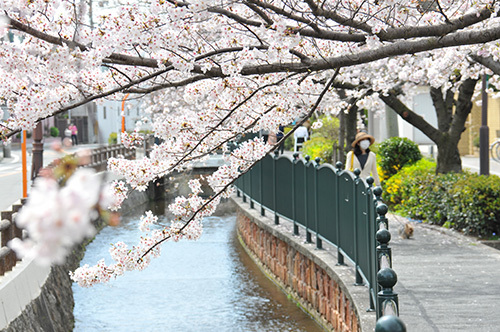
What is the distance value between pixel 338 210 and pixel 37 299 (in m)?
3.49

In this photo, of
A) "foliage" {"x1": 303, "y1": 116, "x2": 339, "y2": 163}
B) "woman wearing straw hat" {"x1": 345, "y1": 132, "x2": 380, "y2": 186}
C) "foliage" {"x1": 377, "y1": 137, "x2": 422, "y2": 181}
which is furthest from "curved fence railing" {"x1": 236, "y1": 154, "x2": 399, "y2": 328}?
"foliage" {"x1": 303, "y1": 116, "x2": 339, "y2": 163}

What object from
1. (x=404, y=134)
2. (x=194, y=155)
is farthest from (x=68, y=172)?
(x=404, y=134)

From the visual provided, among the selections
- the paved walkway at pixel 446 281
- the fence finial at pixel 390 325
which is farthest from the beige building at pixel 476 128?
the fence finial at pixel 390 325

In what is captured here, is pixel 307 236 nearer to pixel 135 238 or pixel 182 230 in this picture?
pixel 182 230

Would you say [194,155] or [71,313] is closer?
[194,155]

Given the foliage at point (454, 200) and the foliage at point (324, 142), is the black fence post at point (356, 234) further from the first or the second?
the foliage at point (324, 142)

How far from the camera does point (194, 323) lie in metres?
10.5

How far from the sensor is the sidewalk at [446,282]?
646 cm

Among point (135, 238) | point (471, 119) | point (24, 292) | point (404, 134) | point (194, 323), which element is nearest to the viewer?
point (24, 292)

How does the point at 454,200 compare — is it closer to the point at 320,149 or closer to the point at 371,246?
the point at 371,246

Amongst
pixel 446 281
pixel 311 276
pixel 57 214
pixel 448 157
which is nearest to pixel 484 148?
pixel 448 157

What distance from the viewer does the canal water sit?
405 inches

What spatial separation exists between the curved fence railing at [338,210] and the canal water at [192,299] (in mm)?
1132

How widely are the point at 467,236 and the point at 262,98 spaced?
5208 mm
